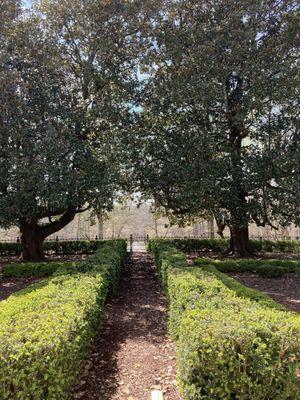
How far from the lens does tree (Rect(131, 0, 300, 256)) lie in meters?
13.2

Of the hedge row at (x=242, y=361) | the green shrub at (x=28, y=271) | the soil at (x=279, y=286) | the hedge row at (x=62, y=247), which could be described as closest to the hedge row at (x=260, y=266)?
the soil at (x=279, y=286)

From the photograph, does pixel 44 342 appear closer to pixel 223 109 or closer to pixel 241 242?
pixel 223 109

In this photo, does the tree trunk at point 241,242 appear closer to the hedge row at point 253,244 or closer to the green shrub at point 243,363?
the hedge row at point 253,244

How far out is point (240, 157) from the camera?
13914 mm

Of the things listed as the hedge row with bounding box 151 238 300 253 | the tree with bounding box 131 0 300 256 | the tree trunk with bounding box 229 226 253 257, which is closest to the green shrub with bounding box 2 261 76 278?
the tree with bounding box 131 0 300 256

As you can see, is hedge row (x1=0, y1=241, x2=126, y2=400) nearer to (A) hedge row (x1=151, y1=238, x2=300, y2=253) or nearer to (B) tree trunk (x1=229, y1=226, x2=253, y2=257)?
(B) tree trunk (x1=229, y1=226, x2=253, y2=257)

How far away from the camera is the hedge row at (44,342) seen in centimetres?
273

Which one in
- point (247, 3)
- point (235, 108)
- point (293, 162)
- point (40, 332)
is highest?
point (247, 3)

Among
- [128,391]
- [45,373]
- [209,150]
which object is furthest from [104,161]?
[45,373]

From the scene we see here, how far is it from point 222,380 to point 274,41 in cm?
1337

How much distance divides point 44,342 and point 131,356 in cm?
249

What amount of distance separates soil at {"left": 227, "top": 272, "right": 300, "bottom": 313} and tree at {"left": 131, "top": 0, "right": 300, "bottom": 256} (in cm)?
323

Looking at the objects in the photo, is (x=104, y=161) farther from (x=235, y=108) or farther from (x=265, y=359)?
(x=265, y=359)

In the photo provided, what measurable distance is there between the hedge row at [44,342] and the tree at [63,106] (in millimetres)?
7900
